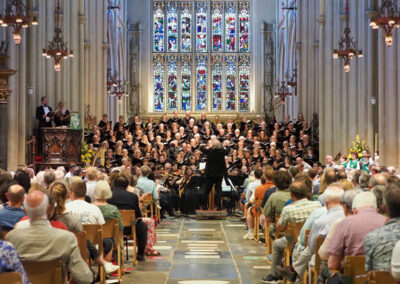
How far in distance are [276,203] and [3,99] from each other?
329 inches

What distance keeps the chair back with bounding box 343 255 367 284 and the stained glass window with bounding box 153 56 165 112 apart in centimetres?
3751

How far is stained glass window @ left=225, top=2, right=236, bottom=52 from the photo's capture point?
4303 cm

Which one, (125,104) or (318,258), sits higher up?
(125,104)

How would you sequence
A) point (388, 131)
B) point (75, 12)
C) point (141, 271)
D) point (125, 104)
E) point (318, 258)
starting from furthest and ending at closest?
point (125, 104) → point (75, 12) → point (388, 131) → point (141, 271) → point (318, 258)

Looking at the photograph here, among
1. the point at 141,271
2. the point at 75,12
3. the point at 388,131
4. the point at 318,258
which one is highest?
the point at 75,12

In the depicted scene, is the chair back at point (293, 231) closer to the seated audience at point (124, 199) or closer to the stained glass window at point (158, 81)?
the seated audience at point (124, 199)

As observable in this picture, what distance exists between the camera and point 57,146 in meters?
19.8

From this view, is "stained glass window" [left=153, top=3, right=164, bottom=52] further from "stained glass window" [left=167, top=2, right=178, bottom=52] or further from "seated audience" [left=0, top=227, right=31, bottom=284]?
"seated audience" [left=0, top=227, right=31, bottom=284]

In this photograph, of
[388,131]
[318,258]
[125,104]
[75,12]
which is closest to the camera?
[318,258]

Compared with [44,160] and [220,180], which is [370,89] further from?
[44,160]

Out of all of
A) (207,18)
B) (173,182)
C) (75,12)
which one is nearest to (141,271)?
(173,182)

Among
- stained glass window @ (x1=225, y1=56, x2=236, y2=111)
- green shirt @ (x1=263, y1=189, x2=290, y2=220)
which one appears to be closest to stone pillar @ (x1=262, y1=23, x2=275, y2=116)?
stained glass window @ (x1=225, y1=56, x2=236, y2=111)

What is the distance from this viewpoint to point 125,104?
41.1m

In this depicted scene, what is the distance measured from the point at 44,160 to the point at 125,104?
2154 centimetres
